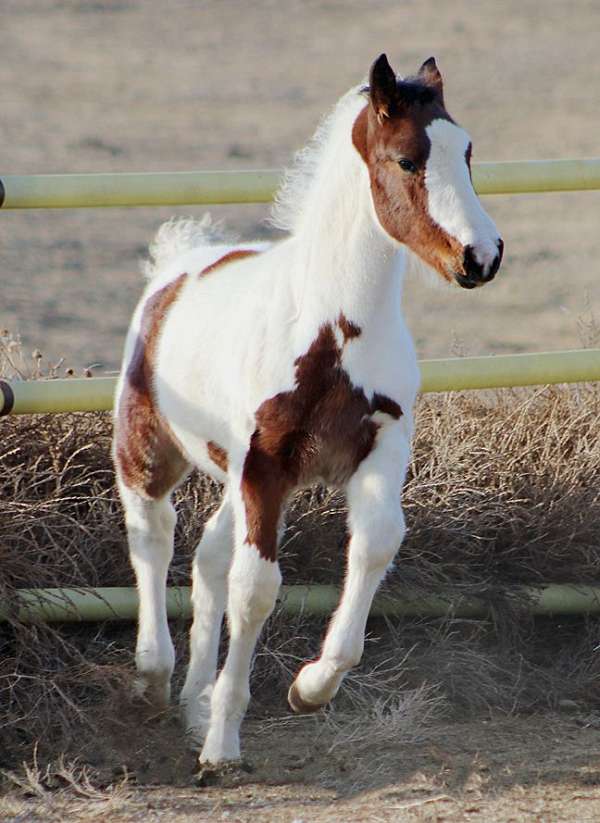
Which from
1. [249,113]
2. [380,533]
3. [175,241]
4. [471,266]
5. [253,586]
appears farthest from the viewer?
[249,113]

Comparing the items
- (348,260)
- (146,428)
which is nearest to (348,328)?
(348,260)

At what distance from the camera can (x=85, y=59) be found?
1630 cm

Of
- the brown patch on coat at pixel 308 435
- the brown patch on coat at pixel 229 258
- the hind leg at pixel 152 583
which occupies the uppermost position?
the brown patch on coat at pixel 229 258

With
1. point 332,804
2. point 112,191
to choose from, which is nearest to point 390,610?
point 332,804

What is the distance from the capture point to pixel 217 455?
149 inches

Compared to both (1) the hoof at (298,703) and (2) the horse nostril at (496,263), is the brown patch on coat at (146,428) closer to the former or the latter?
(1) the hoof at (298,703)

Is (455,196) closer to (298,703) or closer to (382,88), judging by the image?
(382,88)

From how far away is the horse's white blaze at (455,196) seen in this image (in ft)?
10.6

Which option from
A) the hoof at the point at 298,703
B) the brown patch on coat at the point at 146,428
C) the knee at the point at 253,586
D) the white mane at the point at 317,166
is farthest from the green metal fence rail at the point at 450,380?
the hoof at the point at 298,703

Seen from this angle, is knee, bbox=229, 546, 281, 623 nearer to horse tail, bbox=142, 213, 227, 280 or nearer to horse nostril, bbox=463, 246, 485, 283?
horse nostril, bbox=463, 246, 485, 283

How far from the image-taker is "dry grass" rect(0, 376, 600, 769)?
420 cm

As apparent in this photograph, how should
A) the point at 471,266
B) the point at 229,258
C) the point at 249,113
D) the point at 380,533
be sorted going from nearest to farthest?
the point at 471,266 < the point at 380,533 < the point at 229,258 < the point at 249,113

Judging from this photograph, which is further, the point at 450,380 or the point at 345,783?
the point at 450,380

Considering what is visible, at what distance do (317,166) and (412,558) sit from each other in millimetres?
1349
